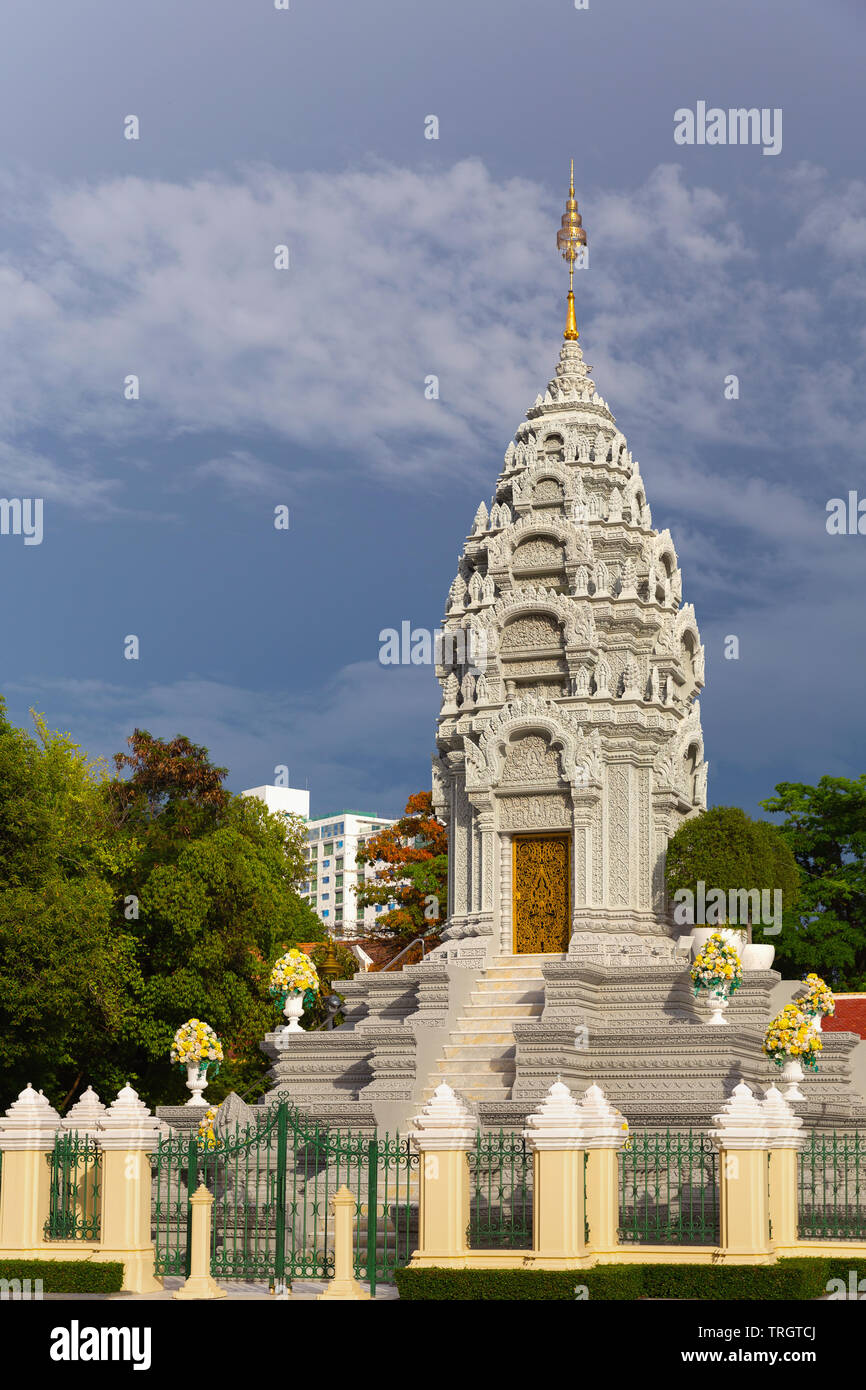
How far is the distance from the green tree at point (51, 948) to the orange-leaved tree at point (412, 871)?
6.53 m

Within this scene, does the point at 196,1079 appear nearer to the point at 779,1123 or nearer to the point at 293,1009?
the point at 293,1009

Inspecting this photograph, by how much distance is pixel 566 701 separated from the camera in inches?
1244

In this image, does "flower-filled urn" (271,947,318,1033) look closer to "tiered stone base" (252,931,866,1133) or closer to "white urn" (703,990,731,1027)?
"tiered stone base" (252,931,866,1133)

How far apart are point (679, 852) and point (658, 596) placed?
18.1ft

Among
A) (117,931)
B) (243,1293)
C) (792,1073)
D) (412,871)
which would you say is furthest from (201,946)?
(243,1293)

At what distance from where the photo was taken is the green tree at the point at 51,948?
3161 cm

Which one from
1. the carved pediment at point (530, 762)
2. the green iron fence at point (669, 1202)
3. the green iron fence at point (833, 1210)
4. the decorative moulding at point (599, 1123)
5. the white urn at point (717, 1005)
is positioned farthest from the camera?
the carved pediment at point (530, 762)

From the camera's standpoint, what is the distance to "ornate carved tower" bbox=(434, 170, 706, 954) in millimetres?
30922

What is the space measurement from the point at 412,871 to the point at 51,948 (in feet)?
37.9

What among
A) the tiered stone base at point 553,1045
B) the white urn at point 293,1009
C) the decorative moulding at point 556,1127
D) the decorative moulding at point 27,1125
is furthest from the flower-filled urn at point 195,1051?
the decorative moulding at point 556,1127

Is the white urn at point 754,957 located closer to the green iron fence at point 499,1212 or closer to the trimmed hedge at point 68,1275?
the green iron fence at point 499,1212

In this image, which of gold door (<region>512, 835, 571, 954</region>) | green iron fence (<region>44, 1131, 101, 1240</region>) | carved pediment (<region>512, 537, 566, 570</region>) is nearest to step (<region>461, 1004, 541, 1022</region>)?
gold door (<region>512, 835, 571, 954</region>)

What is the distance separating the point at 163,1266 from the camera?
20.2 metres
